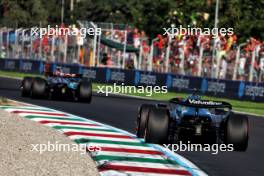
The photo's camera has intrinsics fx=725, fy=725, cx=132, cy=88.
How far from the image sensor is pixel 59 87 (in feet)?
75.1

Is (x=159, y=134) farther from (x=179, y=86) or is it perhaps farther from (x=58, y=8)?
(x=58, y=8)

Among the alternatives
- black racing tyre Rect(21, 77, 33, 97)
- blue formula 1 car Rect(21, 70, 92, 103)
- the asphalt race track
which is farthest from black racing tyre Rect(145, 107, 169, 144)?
black racing tyre Rect(21, 77, 33, 97)

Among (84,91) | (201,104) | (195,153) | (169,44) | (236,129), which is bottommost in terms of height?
(195,153)

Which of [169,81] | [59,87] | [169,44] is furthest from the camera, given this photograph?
[169,81]

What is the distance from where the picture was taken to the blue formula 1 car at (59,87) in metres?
22.5

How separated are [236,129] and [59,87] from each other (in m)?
11.3

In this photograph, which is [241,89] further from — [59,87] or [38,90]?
[38,90]

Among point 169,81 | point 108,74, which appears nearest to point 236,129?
point 169,81

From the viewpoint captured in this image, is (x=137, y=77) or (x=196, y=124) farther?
(x=137, y=77)

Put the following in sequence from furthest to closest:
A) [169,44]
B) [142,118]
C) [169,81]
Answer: [169,81], [169,44], [142,118]

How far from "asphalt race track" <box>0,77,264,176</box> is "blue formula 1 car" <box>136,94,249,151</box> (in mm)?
359

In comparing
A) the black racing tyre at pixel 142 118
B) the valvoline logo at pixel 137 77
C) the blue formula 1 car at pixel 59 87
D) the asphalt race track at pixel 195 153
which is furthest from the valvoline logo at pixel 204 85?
the black racing tyre at pixel 142 118

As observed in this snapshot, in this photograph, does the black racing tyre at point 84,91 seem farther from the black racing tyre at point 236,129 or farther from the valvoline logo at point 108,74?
the valvoline logo at point 108,74

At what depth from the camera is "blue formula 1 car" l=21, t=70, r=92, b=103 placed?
73.9ft
